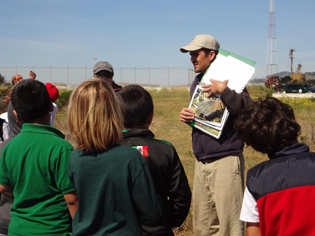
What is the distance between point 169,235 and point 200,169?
52.2 inches

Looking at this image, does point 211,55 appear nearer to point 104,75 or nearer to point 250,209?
point 104,75

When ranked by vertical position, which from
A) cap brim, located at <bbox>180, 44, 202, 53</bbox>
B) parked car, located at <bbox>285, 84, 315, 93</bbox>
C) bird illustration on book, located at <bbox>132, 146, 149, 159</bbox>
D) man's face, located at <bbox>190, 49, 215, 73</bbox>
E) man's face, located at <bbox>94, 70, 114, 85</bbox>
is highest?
cap brim, located at <bbox>180, 44, 202, 53</bbox>

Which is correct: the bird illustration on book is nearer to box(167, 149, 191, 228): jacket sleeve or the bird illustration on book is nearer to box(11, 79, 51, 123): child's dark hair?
box(167, 149, 191, 228): jacket sleeve

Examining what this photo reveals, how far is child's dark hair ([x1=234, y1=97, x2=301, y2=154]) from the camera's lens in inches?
71.1

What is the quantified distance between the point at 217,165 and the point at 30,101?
1.73 m

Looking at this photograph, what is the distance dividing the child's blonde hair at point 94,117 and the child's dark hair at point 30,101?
1.67 ft

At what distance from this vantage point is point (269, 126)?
1828mm

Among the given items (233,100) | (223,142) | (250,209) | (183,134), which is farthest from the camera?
(183,134)

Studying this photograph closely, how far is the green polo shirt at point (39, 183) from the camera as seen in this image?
214 centimetres

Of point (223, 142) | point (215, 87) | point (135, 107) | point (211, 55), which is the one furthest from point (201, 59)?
point (135, 107)

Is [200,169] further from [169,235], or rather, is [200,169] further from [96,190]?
[96,190]

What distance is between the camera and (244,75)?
10.3 feet

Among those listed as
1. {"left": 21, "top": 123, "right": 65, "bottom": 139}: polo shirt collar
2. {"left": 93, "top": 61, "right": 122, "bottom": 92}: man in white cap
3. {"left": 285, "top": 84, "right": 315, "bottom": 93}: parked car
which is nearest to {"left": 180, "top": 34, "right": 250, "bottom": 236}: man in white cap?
{"left": 93, "top": 61, "right": 122, "bottom": 92}: man in white cap

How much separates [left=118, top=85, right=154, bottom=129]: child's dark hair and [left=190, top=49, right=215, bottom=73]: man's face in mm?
1246
